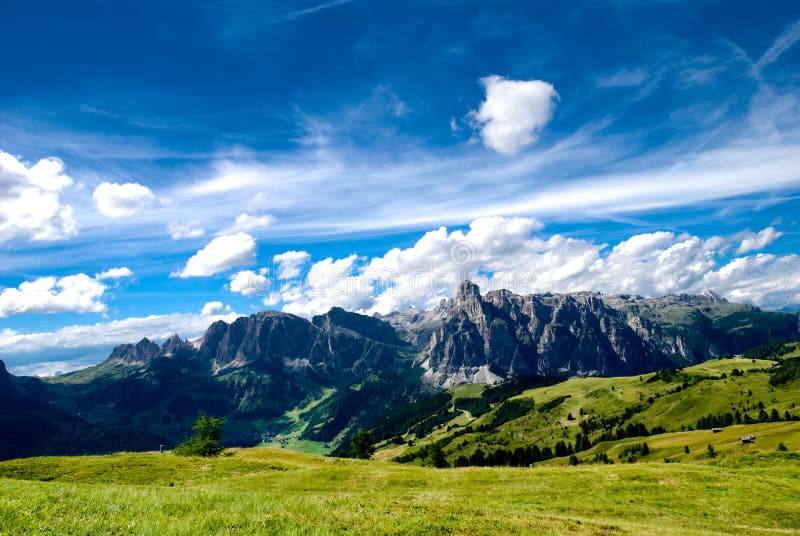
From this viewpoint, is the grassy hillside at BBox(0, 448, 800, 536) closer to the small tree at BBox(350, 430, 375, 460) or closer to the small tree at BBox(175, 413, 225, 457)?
the small tree at BBox(175, 413, 225, 457)

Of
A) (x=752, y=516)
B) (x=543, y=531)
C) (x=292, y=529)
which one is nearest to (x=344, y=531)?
(x=292, y=529)

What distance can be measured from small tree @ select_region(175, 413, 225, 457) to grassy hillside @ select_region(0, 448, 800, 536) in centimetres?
3131

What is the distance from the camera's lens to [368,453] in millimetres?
136500

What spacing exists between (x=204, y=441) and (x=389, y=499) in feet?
287

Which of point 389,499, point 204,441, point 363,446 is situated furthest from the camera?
point 363,446

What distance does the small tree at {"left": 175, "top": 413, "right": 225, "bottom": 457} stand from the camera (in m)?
96.9

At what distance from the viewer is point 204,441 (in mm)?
98375

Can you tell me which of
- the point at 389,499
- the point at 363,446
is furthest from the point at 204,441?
the point at 389,499

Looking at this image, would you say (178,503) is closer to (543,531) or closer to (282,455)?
(543,531)

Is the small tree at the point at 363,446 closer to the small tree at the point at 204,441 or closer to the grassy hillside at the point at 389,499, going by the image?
the small tree at the point at 204,441

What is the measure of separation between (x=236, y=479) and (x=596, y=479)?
1526 inches

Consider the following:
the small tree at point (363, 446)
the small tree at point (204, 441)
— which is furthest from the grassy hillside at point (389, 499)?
the small tree at point (363, 446)

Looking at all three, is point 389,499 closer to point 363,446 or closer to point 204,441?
point 204,441

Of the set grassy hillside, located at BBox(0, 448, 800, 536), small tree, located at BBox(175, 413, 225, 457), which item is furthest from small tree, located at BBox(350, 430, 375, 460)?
grassy hillside, located at BBox(0, 448, 800, 536)
